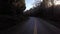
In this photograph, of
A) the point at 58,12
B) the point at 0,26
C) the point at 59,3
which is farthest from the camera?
the point at 59,3

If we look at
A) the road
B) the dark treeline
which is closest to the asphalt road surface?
the road

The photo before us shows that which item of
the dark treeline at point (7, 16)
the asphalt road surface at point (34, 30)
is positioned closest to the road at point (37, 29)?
the asphalt road surface at point (34, 30)

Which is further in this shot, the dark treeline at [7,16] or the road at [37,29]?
the dark treeline at [7,16]

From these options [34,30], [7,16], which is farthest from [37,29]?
[7,16]

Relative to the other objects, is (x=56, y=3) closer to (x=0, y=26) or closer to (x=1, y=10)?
(x=1, y=10)

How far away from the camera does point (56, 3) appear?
55.0 meters

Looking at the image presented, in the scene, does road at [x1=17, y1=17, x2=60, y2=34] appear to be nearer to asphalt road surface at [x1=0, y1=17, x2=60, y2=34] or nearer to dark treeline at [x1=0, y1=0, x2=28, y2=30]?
asphalt road surface at [x1=0, y1=17, x2=60, y2=34]

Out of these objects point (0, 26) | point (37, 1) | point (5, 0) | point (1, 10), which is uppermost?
point (37, 1)

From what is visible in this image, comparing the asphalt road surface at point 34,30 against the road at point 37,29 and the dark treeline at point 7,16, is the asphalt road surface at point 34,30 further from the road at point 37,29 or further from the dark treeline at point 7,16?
the dark treeline at point 7,16

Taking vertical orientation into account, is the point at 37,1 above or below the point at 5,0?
above

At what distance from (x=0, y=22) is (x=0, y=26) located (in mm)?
1786

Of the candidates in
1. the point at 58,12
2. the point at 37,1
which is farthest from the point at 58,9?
the point at 37,1

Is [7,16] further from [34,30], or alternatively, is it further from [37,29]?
[34,30]

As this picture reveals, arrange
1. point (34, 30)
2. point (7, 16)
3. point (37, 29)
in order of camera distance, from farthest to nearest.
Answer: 1. point (7, 16)
2. point (37, 29)
3. point (34, 30)
